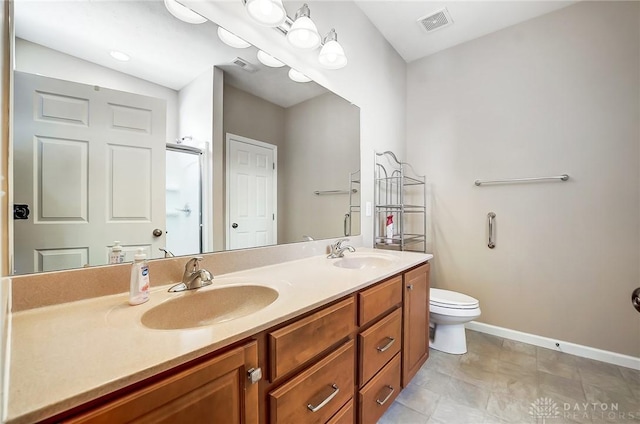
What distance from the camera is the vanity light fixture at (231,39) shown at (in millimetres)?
1182

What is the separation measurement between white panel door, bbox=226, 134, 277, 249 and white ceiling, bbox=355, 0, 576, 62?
154 centimetres

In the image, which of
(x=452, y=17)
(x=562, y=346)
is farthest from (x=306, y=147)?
(x=562, y=346)

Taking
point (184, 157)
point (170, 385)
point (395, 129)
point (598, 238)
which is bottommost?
point (170, 385)

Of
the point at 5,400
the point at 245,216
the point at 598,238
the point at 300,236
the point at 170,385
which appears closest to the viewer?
the point at 5,400

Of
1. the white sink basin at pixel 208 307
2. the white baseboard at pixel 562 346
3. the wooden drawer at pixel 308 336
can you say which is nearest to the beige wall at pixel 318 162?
the white sink basin at pixel 208 307

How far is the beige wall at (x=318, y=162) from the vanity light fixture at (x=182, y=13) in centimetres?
58

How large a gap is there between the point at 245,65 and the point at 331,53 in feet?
1.85

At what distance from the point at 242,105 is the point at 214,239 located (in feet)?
2.23

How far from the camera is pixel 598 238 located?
1857mm

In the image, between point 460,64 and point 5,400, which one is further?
point 460,64

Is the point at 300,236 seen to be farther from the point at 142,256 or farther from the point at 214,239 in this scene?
the point at 142,256

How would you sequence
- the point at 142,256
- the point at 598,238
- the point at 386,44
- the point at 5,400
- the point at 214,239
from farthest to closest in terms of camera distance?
1. the point at 386,44
2. the point at 598,238
3. the point at 214,239
4. the point at 142,256
5. the point at 5,400

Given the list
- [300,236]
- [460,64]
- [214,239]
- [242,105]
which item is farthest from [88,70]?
[460,64]

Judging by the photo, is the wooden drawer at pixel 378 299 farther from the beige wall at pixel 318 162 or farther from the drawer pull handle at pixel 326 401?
the beige wall at pixel 318 162
